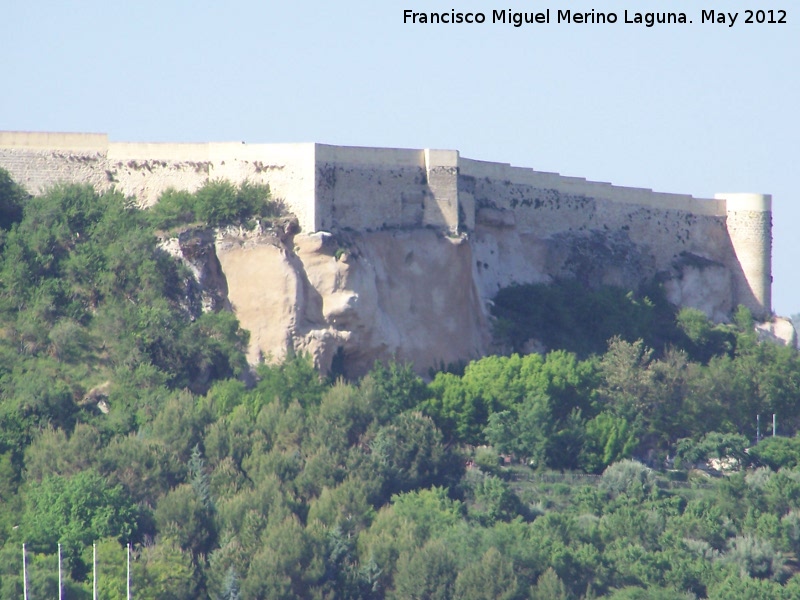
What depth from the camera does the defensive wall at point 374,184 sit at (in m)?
49.6

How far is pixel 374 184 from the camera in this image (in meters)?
50.5

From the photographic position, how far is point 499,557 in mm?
42406

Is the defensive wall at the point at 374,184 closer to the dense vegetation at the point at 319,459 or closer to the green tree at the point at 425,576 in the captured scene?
the dense vegetation at the point at 319,459

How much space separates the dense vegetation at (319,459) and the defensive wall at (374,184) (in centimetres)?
84

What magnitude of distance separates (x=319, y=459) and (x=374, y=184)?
7688 millimetres

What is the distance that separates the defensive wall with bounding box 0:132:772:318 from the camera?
49.6 meters

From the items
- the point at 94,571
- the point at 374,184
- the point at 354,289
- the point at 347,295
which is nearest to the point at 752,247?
the point at 374,184

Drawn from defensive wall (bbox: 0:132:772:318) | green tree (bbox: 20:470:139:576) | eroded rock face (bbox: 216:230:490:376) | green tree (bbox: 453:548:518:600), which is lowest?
green tree (bbox: 453:548:518:600)

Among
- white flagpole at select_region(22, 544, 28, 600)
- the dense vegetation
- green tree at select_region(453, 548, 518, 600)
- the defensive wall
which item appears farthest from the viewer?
the defensive wall

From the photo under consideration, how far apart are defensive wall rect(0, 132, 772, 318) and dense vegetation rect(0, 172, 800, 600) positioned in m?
0.84

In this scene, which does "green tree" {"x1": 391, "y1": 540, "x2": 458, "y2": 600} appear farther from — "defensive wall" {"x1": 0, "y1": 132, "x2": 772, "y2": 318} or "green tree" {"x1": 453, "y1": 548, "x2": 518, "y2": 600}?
"defensive wall" {"x1": 0, "y1": 132, "x2": 772, "y2": 318}

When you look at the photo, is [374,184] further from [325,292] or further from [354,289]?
[325,292]

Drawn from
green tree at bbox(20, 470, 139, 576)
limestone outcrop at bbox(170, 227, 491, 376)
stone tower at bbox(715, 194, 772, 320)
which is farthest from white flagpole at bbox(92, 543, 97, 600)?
stone tower at bbox(715, 194, 772, 320)

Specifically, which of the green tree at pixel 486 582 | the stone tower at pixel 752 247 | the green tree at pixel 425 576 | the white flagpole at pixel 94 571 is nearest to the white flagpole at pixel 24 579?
the white flagpole at pixel 94 571
